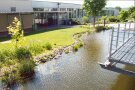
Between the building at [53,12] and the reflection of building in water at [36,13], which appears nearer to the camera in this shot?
the reflection of building in water at [36,13]

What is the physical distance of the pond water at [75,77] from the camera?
10477 mm

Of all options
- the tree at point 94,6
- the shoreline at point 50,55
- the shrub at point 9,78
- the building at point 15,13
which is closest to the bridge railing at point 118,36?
the shoreline at point 50,55

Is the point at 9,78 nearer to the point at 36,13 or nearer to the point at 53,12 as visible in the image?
the point at 36,13

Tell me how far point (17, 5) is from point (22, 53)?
14.0 metres

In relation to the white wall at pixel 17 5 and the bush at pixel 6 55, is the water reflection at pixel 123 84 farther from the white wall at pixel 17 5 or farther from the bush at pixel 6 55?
the white wall at pixel 17 5

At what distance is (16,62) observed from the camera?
1306 centimetres

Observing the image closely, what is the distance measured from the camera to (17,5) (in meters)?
26.7

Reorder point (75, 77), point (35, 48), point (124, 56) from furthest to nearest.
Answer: point (35, 48) → point (75, 77) → point (124, 56)

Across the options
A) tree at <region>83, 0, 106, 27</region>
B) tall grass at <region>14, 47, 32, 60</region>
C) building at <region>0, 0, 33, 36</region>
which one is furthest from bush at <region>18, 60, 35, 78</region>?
tree at <region>83, 0, 106, 27</region>

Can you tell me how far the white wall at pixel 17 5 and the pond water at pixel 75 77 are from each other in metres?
12.5

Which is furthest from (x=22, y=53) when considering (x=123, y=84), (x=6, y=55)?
(x=123, y=84)

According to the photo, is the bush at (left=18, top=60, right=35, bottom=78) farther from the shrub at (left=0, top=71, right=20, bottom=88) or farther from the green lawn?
the green lawn

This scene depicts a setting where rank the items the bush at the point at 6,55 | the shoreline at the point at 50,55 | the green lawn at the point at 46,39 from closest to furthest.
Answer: the bush at the point at 6,55 < the shoreline at the point at 50,55 < the green lawn at the point at 46,39

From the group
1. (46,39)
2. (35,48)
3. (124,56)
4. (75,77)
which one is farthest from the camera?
(46,39)
